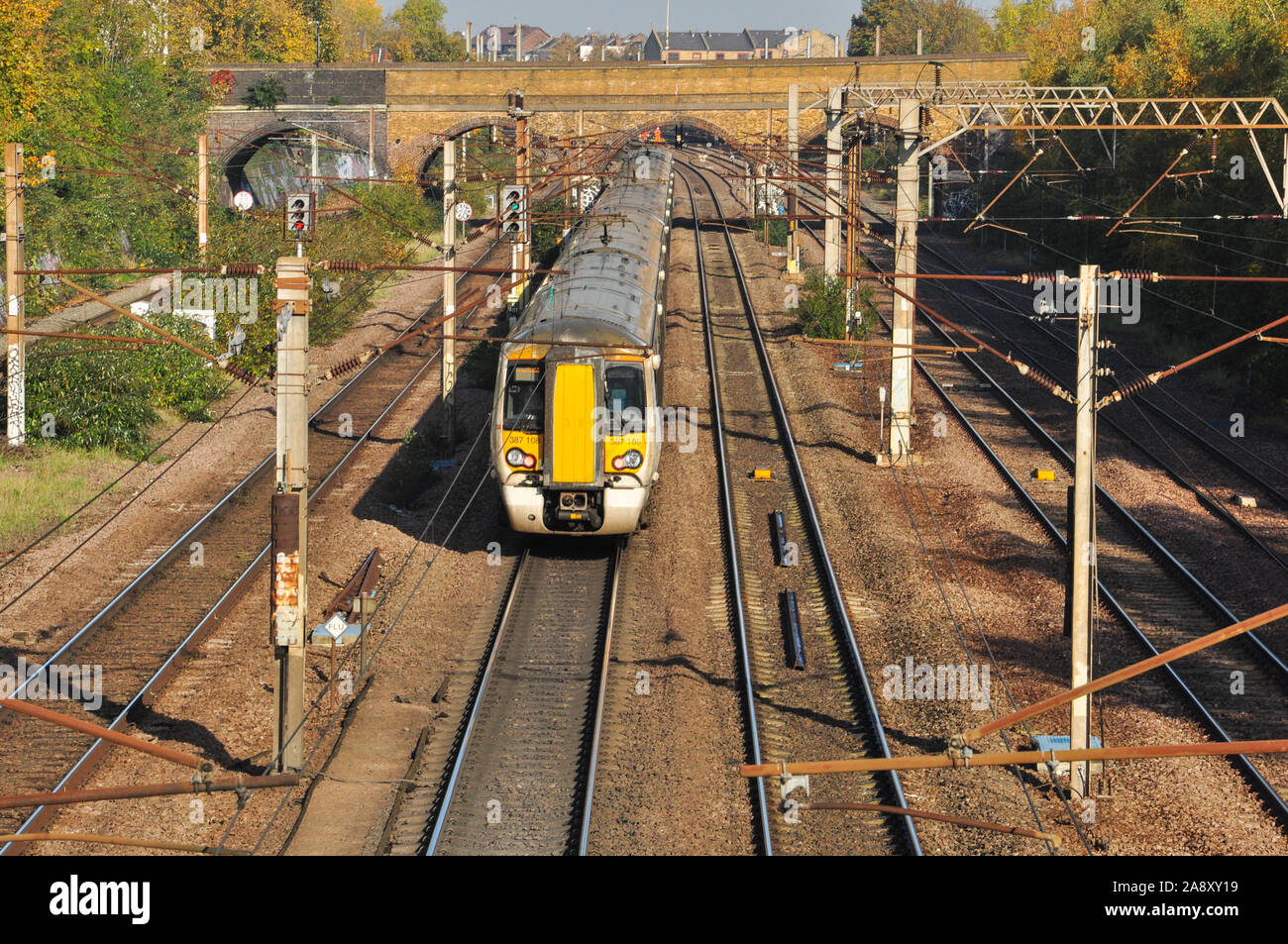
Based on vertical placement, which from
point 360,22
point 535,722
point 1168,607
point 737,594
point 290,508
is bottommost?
point 535,722

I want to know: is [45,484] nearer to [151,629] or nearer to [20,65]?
[151,629]

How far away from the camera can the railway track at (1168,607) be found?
13.2 metres

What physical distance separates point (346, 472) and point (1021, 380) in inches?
619

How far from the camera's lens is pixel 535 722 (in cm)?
1304

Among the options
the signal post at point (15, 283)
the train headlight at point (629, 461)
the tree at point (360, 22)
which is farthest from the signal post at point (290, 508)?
the tree at point (360, 22)

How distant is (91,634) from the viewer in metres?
14.9

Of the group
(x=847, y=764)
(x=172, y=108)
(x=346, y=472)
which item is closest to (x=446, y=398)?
(x=346, y=472)

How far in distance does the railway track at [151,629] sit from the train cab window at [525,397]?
398 centimetres

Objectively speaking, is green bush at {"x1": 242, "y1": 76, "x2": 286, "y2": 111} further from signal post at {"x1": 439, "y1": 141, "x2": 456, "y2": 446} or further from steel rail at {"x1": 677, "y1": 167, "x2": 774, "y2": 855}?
signal post at {"x1": 439, "y1": 141, "x2": 456, "y2": 446}

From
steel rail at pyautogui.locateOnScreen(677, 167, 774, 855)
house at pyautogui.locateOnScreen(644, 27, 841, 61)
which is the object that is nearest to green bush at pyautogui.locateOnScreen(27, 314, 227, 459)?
steel rail at pyautogui.locateOnScreen(677, 167, 774, 855)

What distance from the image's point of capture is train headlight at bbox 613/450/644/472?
1645cm

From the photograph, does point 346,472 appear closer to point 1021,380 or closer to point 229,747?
point 229,747

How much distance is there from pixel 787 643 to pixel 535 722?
11.7 feet

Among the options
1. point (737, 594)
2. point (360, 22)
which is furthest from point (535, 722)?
point (360, 22)
